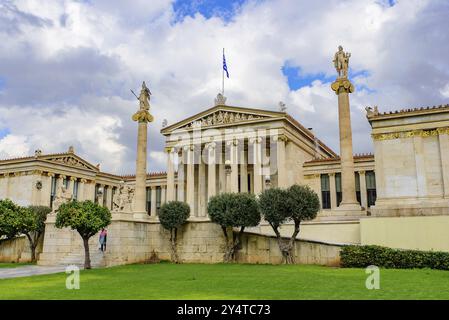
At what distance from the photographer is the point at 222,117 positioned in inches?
1980

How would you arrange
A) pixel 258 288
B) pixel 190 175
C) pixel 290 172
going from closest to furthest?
pixel 258 288, pixel 290 172, pixel 190 175

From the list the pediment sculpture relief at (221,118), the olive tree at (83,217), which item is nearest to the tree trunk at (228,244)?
the olive tree at (83,217)

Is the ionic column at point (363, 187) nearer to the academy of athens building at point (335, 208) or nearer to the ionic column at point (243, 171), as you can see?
the academy of athens building at point (335, 208)

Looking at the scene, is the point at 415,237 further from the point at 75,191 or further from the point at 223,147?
the point at 75,191

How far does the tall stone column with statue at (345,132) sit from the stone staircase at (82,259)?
16.0m

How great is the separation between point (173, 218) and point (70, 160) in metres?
36.8

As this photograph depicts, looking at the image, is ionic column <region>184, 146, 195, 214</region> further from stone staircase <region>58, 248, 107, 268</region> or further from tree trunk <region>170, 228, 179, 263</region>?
stone staircase <region>58, 248, 107, 268</region>

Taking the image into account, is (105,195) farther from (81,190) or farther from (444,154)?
(444,154)

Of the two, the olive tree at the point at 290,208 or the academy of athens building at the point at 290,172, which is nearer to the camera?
the olive tree at the point at 290,208

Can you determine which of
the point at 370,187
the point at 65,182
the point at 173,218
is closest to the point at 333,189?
the point at 370,187

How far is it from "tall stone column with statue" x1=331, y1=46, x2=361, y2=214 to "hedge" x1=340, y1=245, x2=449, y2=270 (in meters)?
7.68

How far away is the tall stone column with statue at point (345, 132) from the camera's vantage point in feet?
98.9

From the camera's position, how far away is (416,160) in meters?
30.1

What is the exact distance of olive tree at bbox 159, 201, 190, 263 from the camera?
102 feet
